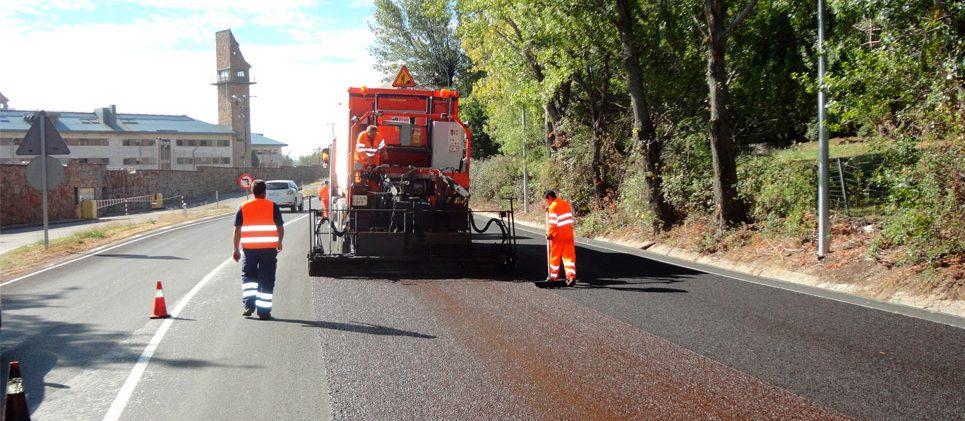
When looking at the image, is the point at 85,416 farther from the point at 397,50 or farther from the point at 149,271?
the point at 397,50

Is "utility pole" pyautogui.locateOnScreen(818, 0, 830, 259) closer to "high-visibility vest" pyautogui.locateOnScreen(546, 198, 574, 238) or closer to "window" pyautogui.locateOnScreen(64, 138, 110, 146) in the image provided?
"high-visibility vest" pyautogui.locateOnScreen(546, 198, 574, 238)

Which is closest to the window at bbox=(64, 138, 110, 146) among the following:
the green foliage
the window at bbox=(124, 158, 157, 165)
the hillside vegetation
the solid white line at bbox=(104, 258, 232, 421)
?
the window at bbox=(124, 158, 157, 165)

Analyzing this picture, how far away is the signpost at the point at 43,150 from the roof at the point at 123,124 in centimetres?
7624

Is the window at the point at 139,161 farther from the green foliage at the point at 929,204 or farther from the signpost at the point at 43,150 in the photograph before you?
the green foliage at the point at 929,204

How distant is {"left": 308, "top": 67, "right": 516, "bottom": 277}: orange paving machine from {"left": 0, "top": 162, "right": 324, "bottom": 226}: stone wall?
81.7ft

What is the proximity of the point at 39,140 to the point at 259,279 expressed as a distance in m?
11.2

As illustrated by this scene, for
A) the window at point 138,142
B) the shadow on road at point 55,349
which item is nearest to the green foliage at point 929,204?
the shadow on road at point 55,349

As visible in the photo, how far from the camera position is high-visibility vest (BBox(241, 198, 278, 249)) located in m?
9.13

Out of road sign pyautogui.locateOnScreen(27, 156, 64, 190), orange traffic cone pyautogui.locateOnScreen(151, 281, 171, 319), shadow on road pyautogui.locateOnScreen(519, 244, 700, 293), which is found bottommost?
shadow on road pyautogui.locateOnScreen(519, 244, 700, 293)

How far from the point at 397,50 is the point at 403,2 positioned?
2824mm

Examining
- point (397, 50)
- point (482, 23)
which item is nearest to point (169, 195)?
→ point (397, 50)

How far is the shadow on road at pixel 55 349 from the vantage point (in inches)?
255

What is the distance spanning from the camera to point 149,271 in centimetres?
1405

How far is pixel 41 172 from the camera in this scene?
1745cm
